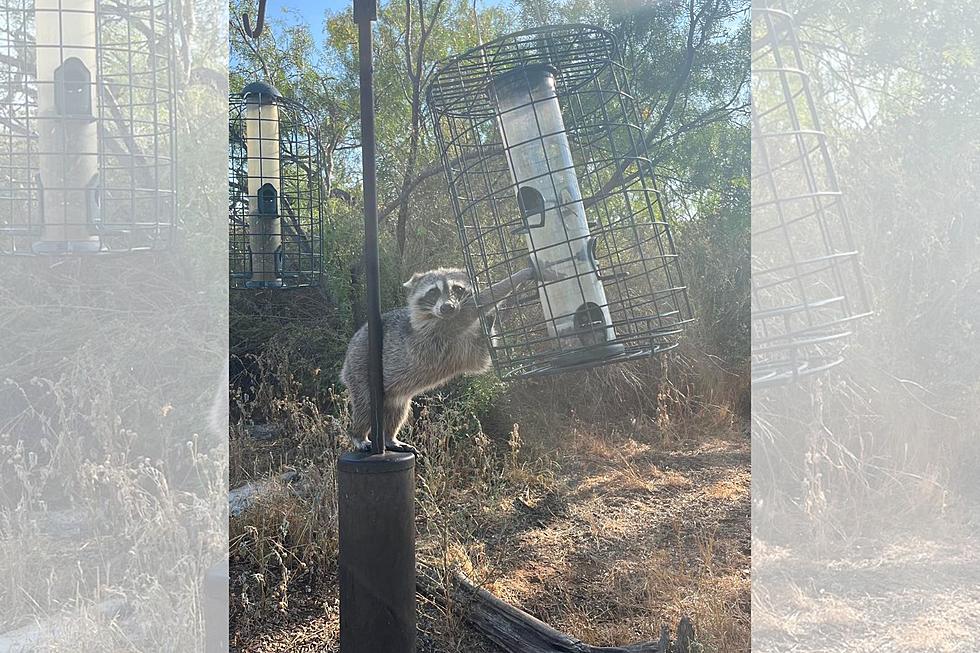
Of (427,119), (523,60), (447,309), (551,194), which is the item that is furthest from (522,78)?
(427,119)

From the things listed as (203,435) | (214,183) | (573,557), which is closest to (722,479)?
(573,557)

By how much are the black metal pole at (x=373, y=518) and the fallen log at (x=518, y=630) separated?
1.24m

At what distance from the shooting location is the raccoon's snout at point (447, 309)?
4.74 feet

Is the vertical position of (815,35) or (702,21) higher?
(702,21)

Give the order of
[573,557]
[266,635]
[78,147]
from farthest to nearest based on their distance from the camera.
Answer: [573,557] < [266,635] < [78,147]

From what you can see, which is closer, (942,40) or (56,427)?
(56,427)

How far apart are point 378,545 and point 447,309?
0.54 m

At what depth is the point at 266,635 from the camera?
256 cm

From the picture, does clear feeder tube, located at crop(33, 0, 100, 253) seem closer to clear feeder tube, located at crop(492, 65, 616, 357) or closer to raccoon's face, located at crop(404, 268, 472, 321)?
raccoon's face, located at crop(404, 268, 472, 321)

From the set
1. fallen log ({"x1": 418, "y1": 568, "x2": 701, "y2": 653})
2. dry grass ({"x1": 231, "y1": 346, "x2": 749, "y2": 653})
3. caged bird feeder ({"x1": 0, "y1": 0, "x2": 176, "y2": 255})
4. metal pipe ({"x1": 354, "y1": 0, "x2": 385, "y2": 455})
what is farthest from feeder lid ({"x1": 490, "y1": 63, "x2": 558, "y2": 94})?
dry grass ({"x1": 231, "y1": 346, "x2": 749, "y2": 653})

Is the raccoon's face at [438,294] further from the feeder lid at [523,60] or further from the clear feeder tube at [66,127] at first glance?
the clear feeder tube at [66,127]

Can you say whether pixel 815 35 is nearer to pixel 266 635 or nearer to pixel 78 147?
pixel 78 147

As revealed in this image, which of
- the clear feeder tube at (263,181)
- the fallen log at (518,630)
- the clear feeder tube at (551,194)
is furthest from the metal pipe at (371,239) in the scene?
the fallen log at (518,630)

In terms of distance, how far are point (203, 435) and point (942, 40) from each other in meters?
2.75
